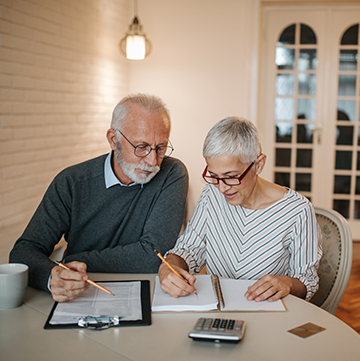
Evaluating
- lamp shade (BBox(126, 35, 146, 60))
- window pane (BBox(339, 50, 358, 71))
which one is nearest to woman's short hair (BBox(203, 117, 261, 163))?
lamp shade (BBox(126, 35, 146, 60))

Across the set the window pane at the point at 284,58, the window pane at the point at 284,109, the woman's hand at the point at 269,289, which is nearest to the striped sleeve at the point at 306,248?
the woman's hand at the point at 269,289

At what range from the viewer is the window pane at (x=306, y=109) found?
448cm

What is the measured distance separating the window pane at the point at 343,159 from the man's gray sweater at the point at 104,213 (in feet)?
10.4

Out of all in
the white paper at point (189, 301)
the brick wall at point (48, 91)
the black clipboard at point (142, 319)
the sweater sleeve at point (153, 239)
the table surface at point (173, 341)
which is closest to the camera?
the table surface at point (173, 341)

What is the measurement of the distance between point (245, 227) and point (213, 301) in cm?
43

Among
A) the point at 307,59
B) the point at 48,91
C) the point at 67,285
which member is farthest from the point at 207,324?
the point at 307,59

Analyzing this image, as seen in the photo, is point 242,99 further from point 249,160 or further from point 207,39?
point 249,160

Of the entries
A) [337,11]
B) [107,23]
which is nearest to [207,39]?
[107,23]

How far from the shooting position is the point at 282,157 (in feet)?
15.1

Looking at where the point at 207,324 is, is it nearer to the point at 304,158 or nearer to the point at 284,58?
the point at 304,158

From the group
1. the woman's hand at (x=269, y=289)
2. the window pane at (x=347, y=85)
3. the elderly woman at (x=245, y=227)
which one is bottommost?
the woman's hand at (x=269, y=289)

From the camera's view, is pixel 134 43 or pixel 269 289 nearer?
pixel 269 289

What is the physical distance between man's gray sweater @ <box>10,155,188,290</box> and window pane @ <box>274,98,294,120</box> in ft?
9.88

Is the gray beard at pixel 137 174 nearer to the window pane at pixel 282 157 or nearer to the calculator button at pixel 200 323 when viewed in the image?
the calculator button at pixel 200 323
